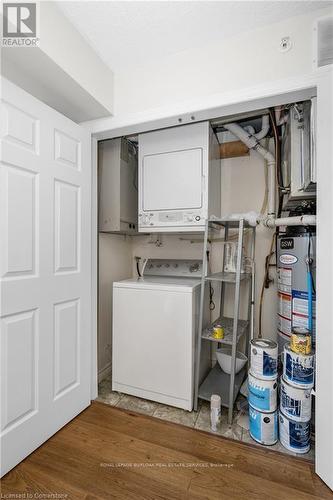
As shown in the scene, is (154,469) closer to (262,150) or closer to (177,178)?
(177,178)

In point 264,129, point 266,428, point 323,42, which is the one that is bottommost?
point 266,428

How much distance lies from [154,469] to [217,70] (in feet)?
7.64

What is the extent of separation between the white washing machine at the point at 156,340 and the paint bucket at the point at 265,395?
0.45 metres

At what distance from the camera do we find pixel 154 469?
1290mm

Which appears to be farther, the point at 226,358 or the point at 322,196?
the point at 226,358

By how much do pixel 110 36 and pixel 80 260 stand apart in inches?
56.1

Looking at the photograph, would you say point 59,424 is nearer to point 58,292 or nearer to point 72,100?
point 58,292

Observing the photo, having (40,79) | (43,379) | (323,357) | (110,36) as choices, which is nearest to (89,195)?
(40,79)

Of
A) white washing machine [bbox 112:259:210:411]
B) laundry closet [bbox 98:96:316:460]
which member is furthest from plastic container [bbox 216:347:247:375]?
white washing machine [bbox 112:259:210:411]

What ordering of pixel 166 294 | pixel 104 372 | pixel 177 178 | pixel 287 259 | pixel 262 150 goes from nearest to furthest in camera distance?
pixel 287 259 < pixel 166 294 < pixel 177 178 < pixel 262 150 < pixel 104 372

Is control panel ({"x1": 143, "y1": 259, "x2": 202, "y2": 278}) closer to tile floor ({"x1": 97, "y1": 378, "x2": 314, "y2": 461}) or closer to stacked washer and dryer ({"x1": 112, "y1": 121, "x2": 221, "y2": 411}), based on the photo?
stacked washer and dryer ({"x1": 112, "y1": 121, "x2": 221, "y2": 411})

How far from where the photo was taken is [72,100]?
1609 mm

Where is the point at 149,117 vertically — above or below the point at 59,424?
above

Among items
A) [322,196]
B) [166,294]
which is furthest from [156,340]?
[322,196]
